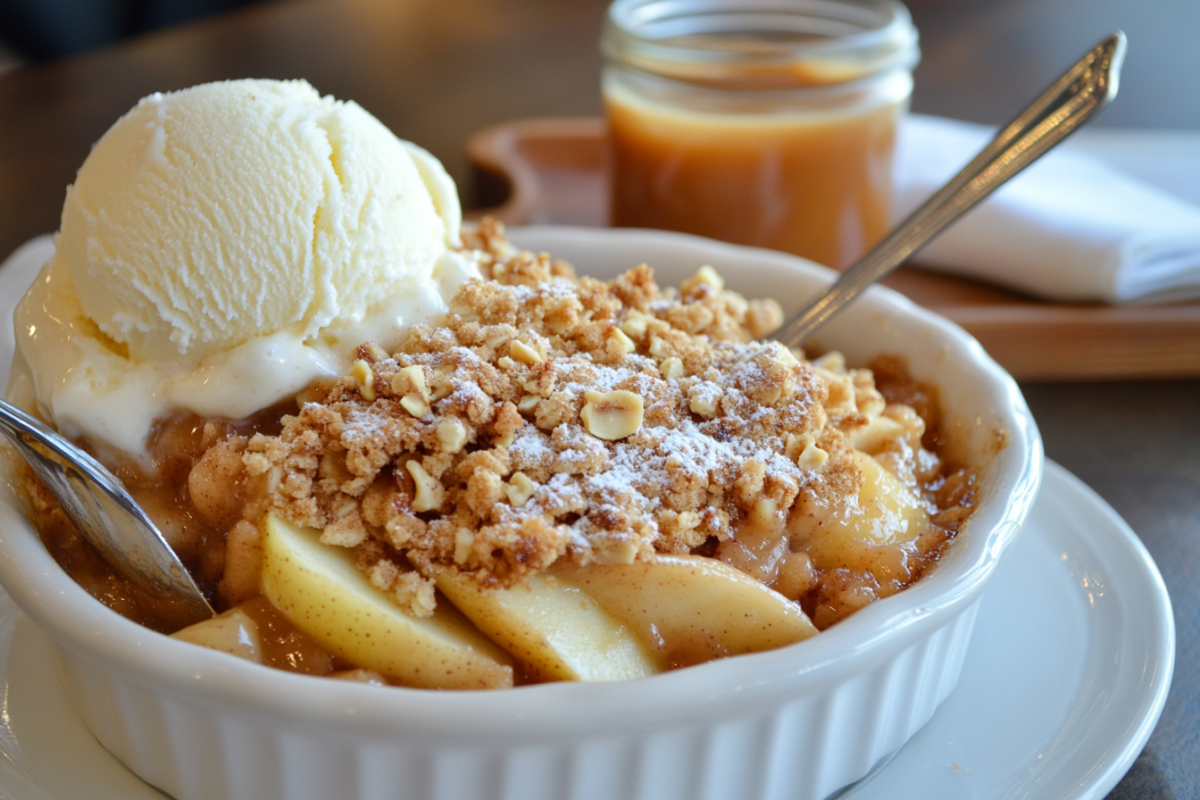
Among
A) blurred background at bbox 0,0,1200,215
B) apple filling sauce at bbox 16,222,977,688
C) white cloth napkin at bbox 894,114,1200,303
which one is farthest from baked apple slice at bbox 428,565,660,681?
blurred background at bbox 0,0,1200,215

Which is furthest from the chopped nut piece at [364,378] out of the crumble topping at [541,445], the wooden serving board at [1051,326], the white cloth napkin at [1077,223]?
the white cloth napkin at [1077,223]

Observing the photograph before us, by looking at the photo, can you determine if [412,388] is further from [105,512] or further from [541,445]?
[105,512]

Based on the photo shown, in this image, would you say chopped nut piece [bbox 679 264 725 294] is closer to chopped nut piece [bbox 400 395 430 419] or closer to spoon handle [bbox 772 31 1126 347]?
spoon handle [bbox 772 31 1126 347]

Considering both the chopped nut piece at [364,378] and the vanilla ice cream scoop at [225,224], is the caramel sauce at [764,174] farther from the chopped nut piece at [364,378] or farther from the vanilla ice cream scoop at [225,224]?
the chopped nut piece at [364,378]

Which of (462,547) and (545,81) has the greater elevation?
(462,547)

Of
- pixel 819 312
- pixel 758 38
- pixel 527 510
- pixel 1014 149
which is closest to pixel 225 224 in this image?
pixel 527 510

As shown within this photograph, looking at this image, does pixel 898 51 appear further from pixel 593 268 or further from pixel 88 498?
Result: pixel 88 498
